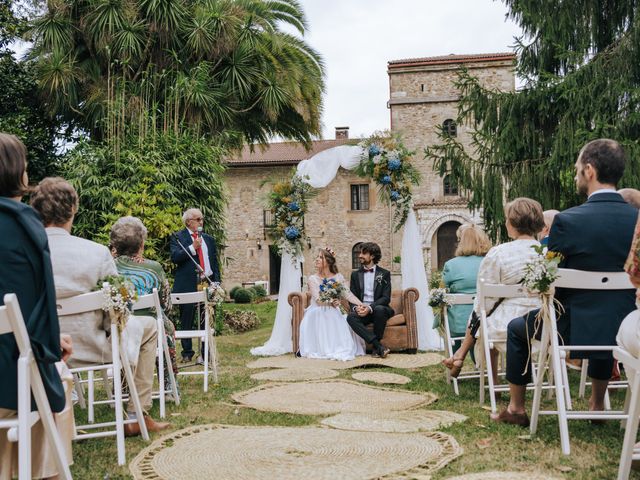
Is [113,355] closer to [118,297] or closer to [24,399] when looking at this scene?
[118,297]

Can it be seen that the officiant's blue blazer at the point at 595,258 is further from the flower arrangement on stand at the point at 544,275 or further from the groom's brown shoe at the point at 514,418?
the groom's brown shoe at the point at 514,418

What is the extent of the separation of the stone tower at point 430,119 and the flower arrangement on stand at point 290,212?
18.9 m

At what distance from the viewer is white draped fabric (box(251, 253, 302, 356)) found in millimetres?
9066

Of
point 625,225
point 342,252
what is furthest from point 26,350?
point 342,252

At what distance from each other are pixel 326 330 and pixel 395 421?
3994mm

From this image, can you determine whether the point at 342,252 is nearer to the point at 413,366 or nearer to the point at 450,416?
the point at 413,366

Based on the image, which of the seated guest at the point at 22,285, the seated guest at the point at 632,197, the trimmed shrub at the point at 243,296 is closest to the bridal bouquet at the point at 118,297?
the seated guest at the point at 22,285

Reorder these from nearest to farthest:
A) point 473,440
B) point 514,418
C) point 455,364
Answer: point 473,440 → point 514,418 → point 455,364

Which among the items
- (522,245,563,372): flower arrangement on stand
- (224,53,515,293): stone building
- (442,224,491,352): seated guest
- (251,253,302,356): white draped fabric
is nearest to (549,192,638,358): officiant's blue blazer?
(522,245,563,372): flower arrangement on stand

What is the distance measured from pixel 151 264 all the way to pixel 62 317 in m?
1.31

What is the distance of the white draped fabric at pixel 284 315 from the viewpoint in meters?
9.07

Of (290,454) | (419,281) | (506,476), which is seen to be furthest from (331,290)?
(506,476)

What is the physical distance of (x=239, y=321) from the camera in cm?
1240

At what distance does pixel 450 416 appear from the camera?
4.59m
